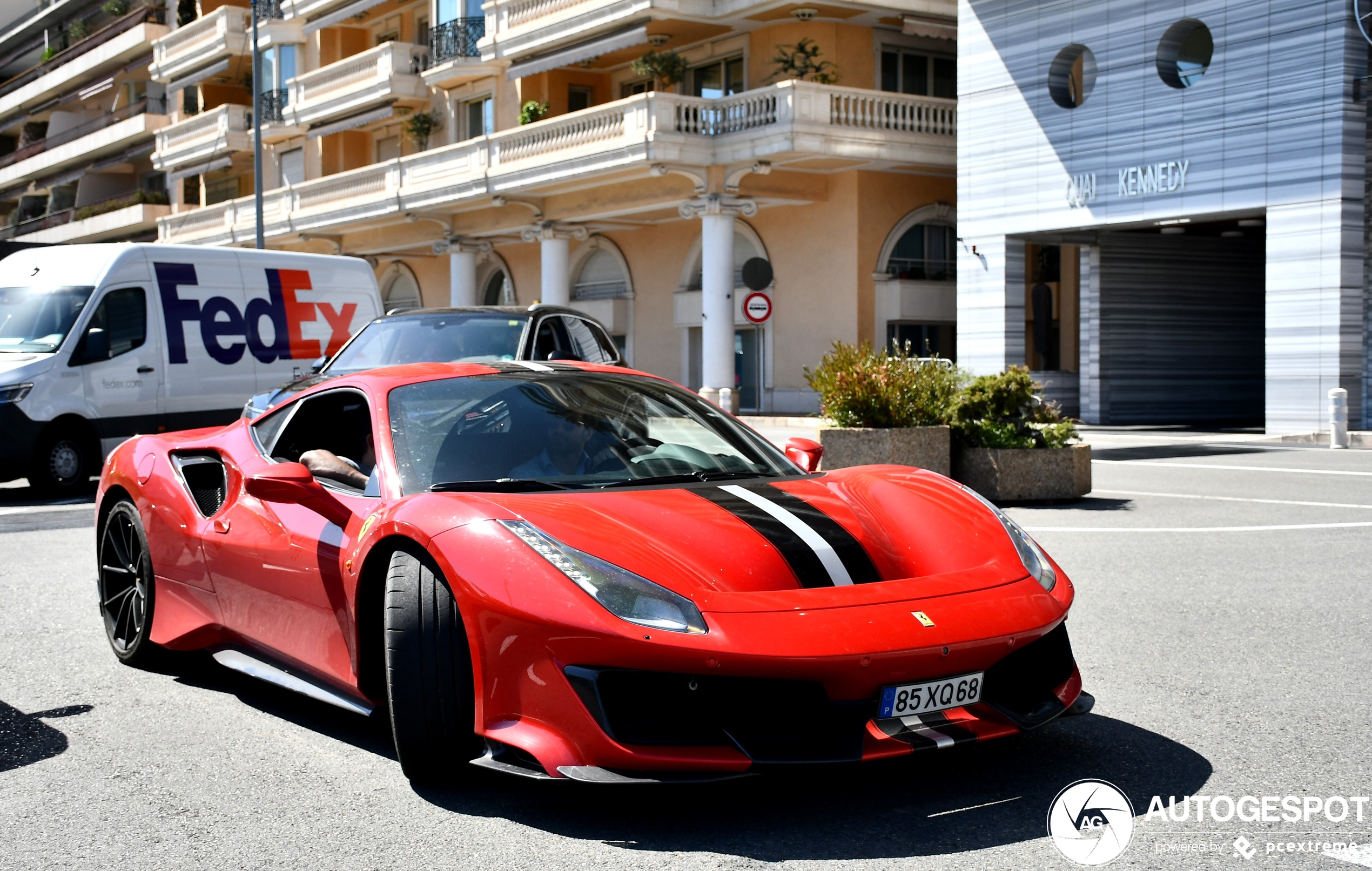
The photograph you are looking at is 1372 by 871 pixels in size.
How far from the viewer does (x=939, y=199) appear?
98.9 ft

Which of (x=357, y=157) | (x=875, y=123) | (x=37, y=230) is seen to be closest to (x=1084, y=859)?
(x=875, y=123)

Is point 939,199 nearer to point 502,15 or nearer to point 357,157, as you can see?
point 502,15

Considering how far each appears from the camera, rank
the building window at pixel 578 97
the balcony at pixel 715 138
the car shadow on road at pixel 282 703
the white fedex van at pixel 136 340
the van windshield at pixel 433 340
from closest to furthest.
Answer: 1. the car shadow on road at pixel 282 703
2. the van windshield at pixel 433 340
3. the white fedex van at pixel 136 340
4. the balcony at pixel 715 138
5. the building window at pixel 578 97

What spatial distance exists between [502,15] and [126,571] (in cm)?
2946

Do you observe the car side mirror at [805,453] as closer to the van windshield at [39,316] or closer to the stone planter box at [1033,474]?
the stone planter box at [1033,474]

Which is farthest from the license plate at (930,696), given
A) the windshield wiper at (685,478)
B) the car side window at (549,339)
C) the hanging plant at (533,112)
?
the hanging plant at (533,112)

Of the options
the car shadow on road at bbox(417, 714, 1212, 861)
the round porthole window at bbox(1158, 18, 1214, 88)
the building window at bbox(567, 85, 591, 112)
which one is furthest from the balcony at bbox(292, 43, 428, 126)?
the car shadow on road at bbox(417, 714, 1212, 861)

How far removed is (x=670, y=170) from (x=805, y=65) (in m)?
3.42

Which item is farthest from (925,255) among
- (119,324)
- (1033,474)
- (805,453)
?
(805,453)

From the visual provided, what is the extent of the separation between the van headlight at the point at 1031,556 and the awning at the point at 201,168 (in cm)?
4636

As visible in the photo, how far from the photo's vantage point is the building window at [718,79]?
3092 cm

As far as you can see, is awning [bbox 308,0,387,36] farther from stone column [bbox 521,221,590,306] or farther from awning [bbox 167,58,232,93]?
stone column [bbox 521,221,590,306]

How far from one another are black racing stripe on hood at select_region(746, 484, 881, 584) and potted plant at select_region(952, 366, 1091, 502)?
8.11 meters

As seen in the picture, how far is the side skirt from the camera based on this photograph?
14.6 ft
